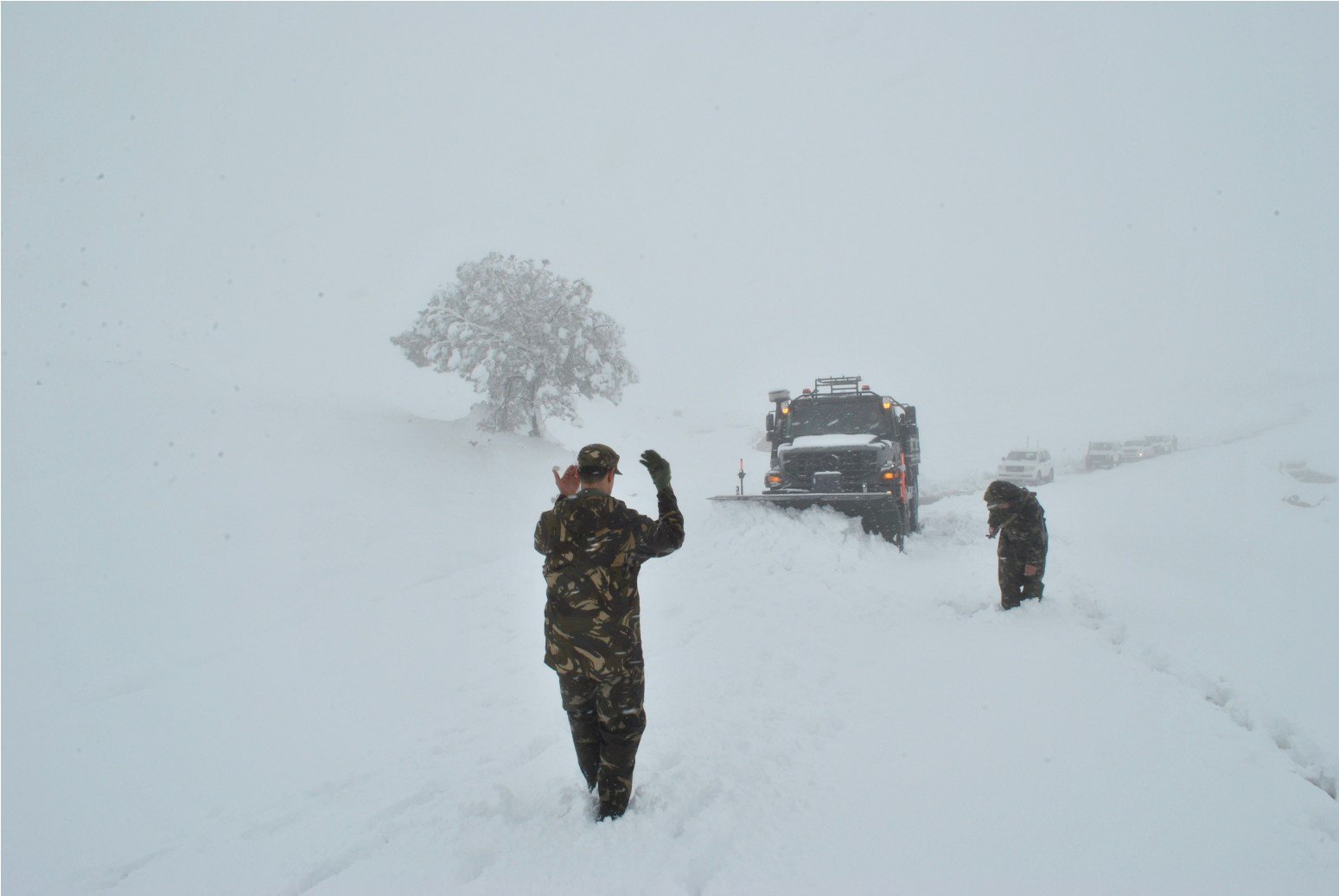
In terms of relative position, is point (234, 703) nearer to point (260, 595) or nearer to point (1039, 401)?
point (260, 595)

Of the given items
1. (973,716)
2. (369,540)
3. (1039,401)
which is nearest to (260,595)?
(369,540)

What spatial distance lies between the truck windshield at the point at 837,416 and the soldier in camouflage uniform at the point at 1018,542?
15.0 feet

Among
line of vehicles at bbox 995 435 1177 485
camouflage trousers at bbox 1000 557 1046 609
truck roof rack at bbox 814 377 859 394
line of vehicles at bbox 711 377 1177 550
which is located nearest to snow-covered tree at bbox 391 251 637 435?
truck roof rack at bbox 814 377 859 394

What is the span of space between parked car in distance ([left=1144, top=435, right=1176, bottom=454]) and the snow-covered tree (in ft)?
106

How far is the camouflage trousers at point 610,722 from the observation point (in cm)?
321

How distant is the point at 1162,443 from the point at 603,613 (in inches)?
1794

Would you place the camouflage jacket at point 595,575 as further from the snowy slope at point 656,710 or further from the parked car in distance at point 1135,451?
the parked car in distance at point 1135,451

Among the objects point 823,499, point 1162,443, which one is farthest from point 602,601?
point 1162,443

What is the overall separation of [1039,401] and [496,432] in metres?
74.1

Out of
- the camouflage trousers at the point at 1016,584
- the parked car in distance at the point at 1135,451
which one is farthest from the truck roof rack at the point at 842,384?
the parked car in distance at the point at 1135,451

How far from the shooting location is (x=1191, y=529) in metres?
16.8

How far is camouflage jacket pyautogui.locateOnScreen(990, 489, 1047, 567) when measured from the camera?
7098 mm

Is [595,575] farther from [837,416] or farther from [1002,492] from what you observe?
[837,416]

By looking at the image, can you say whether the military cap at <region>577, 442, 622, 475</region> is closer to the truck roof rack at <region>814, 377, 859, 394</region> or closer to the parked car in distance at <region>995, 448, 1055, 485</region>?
the truck roof rack at <region>814, 377, 859, 394</region>
